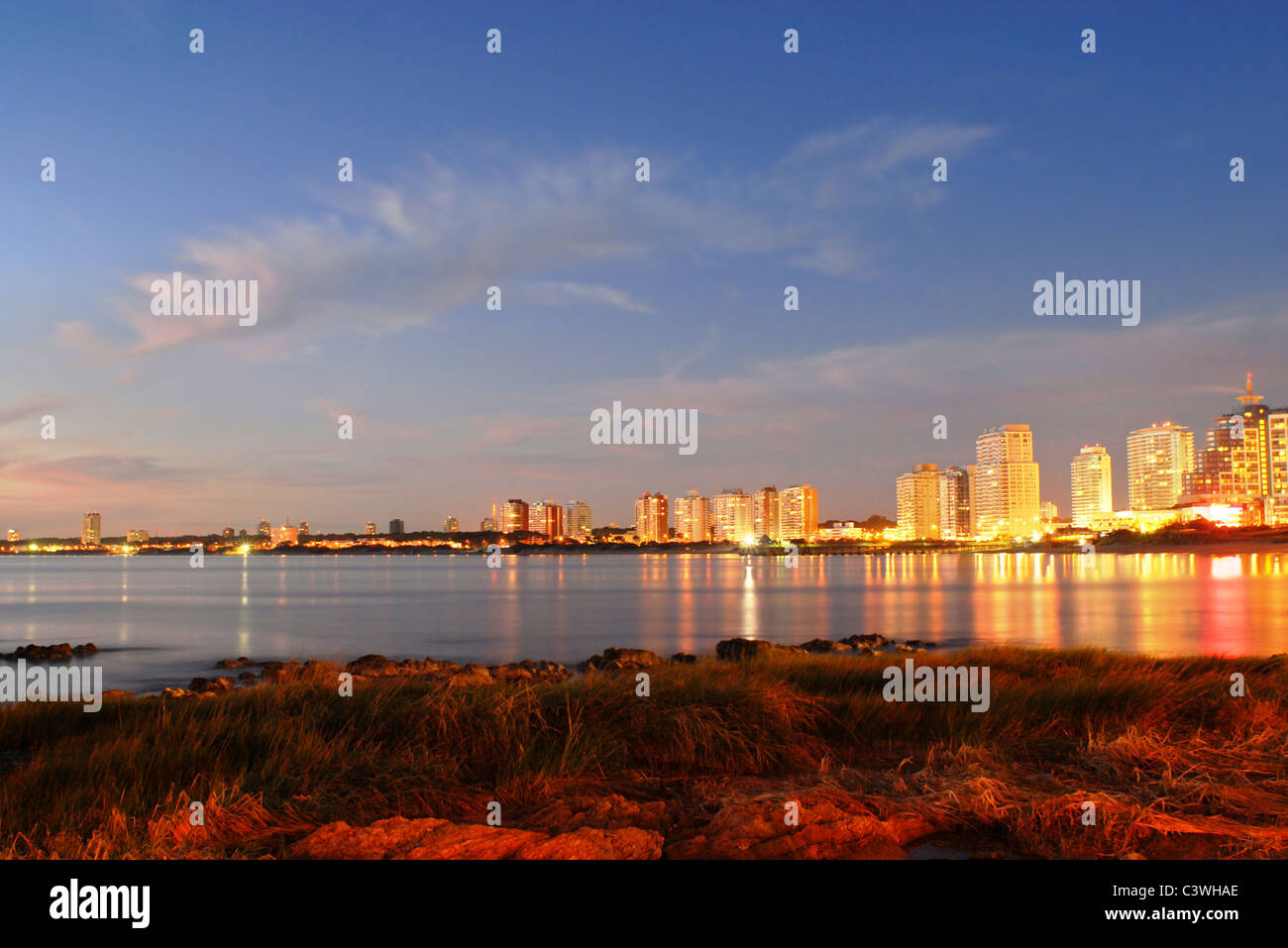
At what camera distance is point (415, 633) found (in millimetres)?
40500

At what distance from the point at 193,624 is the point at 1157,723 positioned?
43815 millimetres

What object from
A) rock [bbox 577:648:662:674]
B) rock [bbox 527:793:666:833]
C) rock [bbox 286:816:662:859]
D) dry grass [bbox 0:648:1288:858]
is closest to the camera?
rock [bbox 286:816:662:859]

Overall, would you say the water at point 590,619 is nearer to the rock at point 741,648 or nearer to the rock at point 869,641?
the rock at point 869,641

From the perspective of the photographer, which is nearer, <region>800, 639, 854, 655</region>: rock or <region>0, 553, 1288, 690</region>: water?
<region>800, 639, 854, 655</region>: rock

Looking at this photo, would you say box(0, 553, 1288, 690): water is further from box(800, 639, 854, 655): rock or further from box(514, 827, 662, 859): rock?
box(514, 827, 662, 859): rock

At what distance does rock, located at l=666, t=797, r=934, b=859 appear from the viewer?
21.2 ft

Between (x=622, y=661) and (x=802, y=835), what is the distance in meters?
16.4

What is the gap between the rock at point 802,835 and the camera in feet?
21.2

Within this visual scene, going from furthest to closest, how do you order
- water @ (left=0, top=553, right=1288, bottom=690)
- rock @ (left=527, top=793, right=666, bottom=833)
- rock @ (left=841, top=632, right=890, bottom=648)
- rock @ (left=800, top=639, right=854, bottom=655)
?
water @ (left=0, top=553, right=1288, bottom=690) < rock @ (left=841, top=632, right=890, bottom=648) < rock @ (left=800, top=639, right=854, bottom=655) < rock @ (left=527, top=793, right=666, bottom=833)

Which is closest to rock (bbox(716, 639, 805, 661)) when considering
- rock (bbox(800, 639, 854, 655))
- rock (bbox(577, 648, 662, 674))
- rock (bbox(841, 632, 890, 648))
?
rock (bbox(577, 648, 662, 674))

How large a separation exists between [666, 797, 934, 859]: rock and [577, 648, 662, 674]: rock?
13980 mm

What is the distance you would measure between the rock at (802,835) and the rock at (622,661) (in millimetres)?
13980
